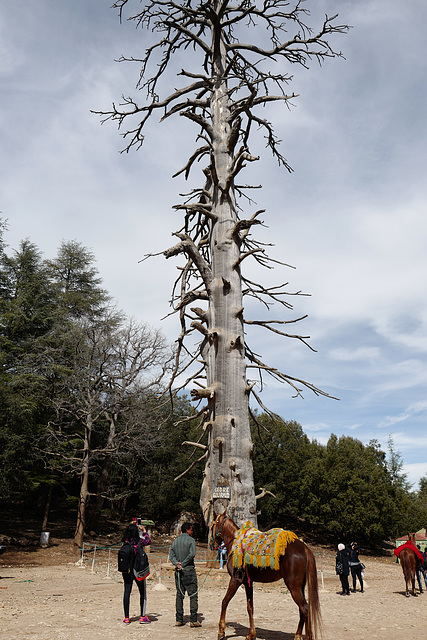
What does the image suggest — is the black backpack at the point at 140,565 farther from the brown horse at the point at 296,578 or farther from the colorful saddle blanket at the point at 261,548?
the colorful saddle blanket at the point at 261,548

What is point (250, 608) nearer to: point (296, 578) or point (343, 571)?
point (296, 578)

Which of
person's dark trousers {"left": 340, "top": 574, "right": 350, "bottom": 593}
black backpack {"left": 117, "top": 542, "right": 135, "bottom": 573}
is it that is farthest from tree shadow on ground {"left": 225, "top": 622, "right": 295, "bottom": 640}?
person's dark trousers {"left": 340, "top": 574, "right": 350, "bottom": 593}

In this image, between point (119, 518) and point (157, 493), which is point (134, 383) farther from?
point (119, 518)

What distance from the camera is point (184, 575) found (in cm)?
656

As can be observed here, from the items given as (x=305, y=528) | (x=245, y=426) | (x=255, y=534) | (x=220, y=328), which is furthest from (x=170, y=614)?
(x=305, y=528)

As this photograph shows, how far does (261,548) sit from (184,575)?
164 centimetres

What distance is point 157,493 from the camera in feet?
88.0

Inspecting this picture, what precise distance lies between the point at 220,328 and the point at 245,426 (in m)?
2.16

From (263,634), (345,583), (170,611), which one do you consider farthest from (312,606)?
(345,583)

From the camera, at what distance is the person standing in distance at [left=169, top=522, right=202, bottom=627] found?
20.9 ft

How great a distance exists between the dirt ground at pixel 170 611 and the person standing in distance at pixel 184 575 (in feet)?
0.60

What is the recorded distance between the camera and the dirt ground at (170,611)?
19.1 feet

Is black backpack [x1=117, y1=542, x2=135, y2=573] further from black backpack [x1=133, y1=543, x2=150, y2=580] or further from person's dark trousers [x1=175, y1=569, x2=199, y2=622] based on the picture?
person's dark trousers [x1=175, y1=569, x2=199, y2=622]

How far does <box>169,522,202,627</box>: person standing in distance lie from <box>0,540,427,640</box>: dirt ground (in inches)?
7.2
